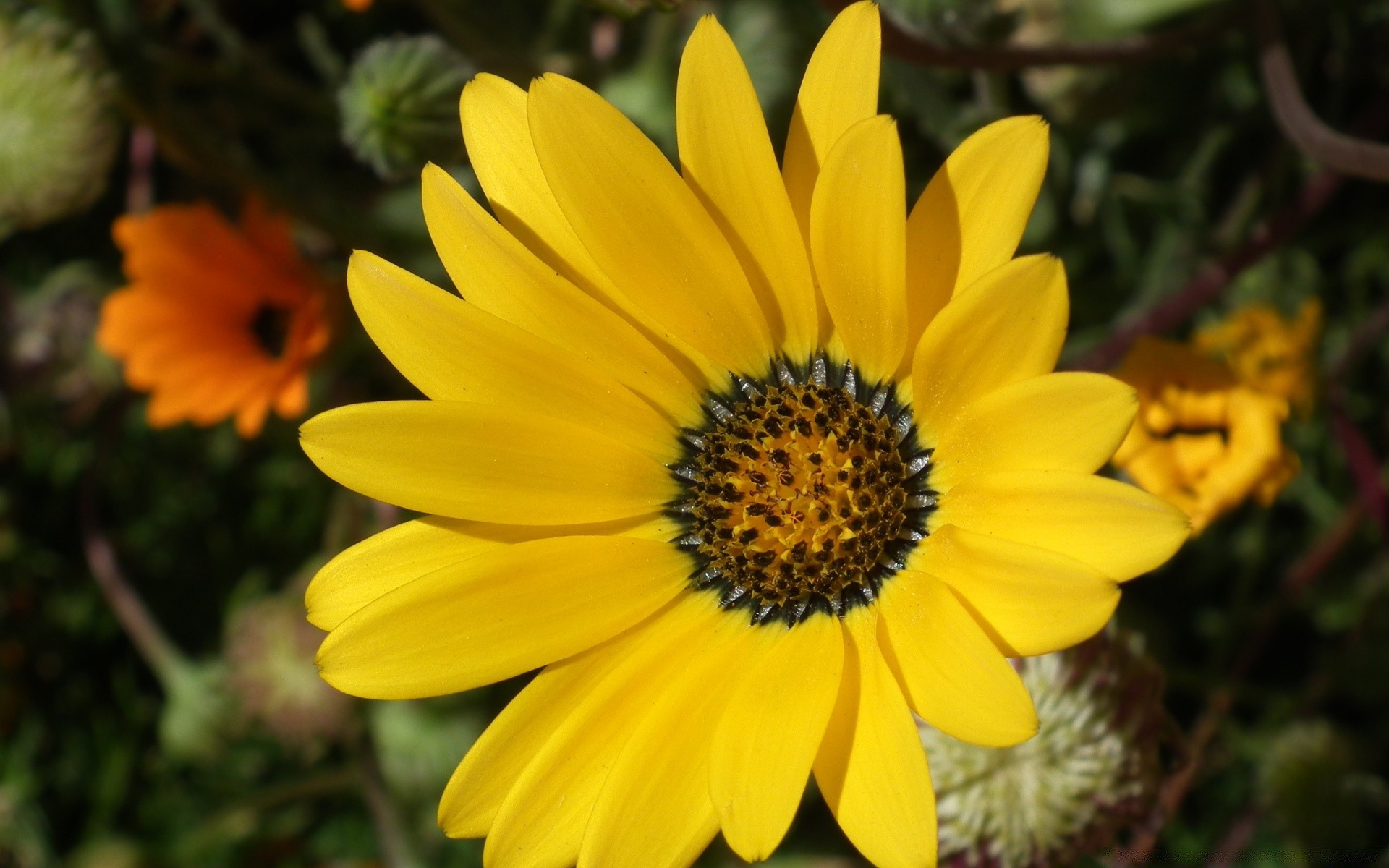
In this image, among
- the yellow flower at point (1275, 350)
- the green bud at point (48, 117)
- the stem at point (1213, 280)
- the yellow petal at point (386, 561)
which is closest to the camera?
the yellow petal at point (386, 561)

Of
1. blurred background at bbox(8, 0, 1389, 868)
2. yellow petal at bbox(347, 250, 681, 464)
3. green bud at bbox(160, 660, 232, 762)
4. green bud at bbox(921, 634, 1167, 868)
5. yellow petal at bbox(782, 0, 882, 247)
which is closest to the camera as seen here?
yellow petal at bbox(782, 0, 882, 247)

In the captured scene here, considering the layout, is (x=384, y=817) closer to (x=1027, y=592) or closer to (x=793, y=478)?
(x=793, y=478)

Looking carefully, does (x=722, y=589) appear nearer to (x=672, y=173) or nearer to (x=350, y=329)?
A: (x=672, y=173)

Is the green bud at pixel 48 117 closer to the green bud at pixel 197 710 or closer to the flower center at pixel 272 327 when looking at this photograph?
the flower center at pixel 272 327

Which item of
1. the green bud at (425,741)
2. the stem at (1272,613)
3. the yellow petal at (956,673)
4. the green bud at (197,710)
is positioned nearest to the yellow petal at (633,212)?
the yellow petal at (956,673)

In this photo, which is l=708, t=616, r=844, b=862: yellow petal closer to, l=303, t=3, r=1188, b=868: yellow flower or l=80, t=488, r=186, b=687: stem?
l=303, t=3, r=1188, b=868: yellow flower

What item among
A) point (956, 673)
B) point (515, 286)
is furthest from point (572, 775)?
point (515, 286)

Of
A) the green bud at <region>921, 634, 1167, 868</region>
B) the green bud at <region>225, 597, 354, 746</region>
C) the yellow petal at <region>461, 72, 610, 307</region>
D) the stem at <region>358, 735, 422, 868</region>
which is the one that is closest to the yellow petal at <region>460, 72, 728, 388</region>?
the yellow petal at <region>461, 72, 610, 307</region>
